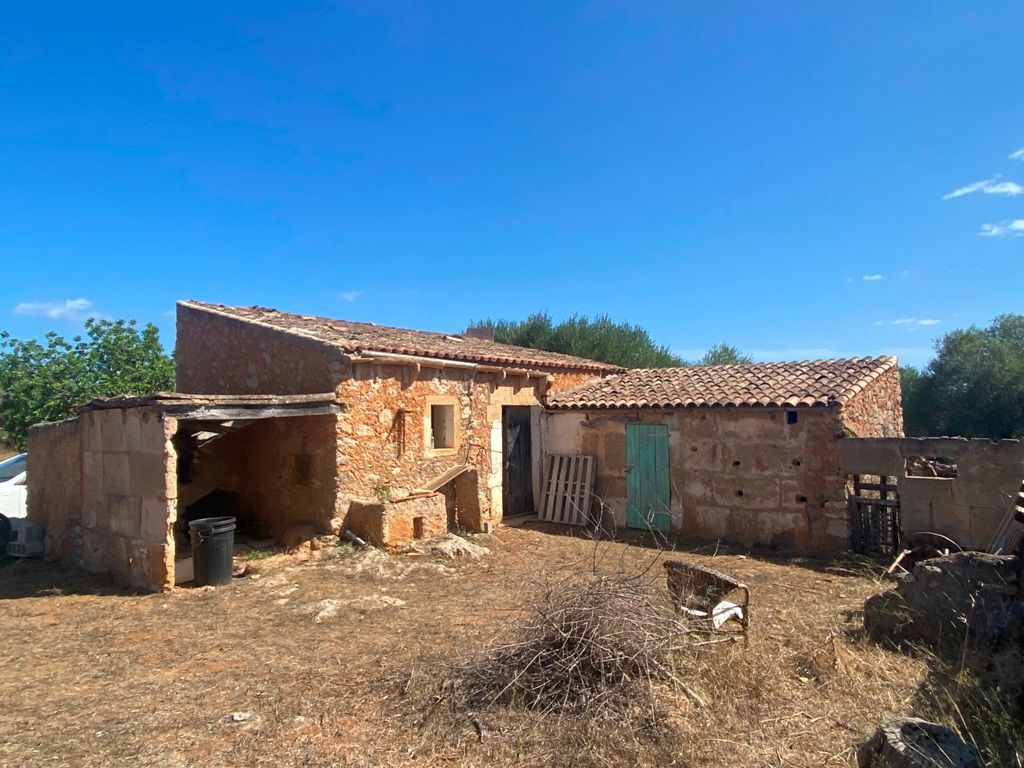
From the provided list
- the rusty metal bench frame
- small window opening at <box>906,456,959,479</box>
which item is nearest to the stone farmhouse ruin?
small window opening at <box>906,456,959,479</box>

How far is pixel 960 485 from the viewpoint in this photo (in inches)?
341

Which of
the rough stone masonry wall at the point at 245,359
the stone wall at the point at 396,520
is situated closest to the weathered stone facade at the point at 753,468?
the stone wall at the point at 396,520

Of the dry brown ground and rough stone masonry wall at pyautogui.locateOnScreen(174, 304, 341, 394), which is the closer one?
the dry brown ground

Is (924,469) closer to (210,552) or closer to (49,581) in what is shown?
(210,552)

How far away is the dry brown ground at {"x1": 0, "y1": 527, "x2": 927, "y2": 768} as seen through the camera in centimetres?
385

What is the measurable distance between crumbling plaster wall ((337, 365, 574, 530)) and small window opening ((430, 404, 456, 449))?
0.13m

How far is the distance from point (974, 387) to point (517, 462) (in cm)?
1876

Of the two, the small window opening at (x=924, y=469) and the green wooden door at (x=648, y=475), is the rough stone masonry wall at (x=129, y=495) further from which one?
the small window opening at (x=924, y=469)

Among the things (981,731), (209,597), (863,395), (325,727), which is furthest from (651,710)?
(863,395)

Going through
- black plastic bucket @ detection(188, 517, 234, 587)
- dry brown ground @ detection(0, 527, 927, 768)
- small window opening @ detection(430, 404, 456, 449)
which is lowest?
dry brown ground @ detection(0, 527, 927, 768)

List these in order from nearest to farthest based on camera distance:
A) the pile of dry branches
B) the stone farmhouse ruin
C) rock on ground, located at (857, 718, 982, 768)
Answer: rock on ground, located at (857, 718, 982, 768) < the pile of dry branches < the stone farmhouse ruin

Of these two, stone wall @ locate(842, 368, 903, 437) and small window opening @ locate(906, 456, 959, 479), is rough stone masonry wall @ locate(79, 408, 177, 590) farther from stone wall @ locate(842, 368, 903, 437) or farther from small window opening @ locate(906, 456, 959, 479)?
small window opening @ locate(906, 456, 959, 479)

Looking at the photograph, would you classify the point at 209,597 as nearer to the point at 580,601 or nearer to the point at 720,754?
the point at 580,601

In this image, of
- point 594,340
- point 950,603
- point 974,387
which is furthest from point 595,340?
point 950,603
